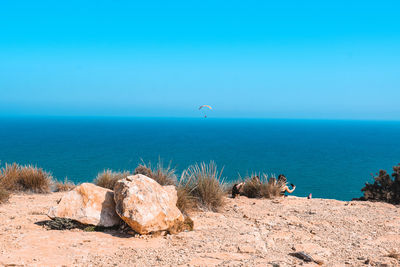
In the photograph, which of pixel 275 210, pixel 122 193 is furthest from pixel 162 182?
pixel 122 193

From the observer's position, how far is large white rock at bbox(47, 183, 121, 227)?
223 inches

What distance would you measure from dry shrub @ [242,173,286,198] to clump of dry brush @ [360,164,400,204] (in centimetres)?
272

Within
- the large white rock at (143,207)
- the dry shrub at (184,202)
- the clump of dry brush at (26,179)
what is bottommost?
the clump of dry brush at (26,179)

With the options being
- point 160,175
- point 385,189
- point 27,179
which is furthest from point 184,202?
point 385,189

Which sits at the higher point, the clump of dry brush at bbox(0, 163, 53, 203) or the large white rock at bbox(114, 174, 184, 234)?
the large white rock at bbox(114, 174, 184, 234)

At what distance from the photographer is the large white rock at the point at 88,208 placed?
5.67 meters

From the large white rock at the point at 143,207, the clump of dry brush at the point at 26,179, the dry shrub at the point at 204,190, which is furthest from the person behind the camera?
the clump of dry brush at the point at 26,179

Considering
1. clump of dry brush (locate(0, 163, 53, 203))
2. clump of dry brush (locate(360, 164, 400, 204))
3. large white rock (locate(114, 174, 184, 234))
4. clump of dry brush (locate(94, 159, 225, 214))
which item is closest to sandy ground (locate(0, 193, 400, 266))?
large white rock (locate(114, 174, 184, 234))

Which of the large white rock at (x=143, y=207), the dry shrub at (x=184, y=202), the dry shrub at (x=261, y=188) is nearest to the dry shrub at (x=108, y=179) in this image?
the dry shrub at (x=184, y=202)

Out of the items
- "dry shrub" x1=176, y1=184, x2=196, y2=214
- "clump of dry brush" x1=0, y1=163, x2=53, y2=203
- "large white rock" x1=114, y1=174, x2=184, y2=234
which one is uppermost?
"large white rock" x1=114, y1=174, x2=184, y2=234

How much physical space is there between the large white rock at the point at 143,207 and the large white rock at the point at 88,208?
0.41 meters

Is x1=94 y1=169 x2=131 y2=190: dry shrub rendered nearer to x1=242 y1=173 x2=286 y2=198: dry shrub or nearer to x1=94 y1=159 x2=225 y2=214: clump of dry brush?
x1=94 y1=159 x2=225 y2=214: clump of dry brush

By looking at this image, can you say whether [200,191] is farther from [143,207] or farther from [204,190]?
[143,207]

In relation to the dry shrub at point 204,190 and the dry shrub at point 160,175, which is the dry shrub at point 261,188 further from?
the dry shrub at point 160,175
